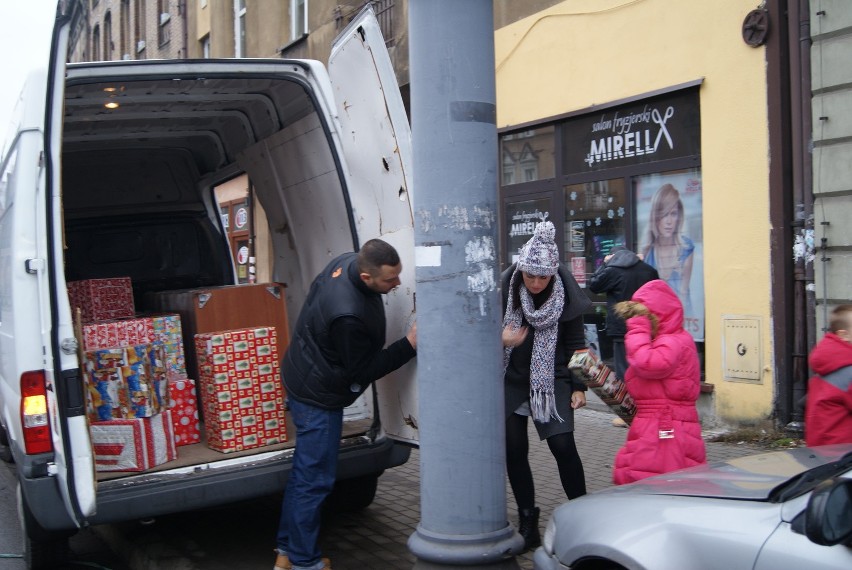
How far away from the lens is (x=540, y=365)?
4613 mm

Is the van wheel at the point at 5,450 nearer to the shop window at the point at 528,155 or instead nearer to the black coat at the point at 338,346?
A: the black coat at the point at 338,346

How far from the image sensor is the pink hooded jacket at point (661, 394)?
13.2 ft

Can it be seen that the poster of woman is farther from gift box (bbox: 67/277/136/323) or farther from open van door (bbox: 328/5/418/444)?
gift box (bbox: 67/277/136/323)

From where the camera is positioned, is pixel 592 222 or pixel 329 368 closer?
pixel 329 368

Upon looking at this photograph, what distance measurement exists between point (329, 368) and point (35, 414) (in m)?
1.33

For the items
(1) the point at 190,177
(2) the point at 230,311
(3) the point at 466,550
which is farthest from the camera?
(1) the point at 190,177

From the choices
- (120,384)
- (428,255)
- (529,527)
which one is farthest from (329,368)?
(529,527)

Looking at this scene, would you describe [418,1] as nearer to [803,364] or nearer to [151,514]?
[151,514]

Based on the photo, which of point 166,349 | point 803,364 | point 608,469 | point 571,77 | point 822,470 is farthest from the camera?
point 571,77

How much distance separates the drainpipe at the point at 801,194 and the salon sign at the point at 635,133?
44.4 inches

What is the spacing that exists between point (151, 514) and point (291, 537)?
0.68m

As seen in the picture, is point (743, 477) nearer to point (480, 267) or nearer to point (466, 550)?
point (466, 550)

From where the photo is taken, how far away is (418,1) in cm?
355

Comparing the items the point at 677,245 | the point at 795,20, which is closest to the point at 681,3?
the point at 795,20
